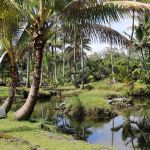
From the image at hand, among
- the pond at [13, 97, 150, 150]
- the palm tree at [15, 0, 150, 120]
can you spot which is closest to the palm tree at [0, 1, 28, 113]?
the palm tree at [15, 0, 150, 120]

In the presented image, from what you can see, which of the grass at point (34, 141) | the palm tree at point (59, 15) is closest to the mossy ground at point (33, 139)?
the grass at point (34, 141)

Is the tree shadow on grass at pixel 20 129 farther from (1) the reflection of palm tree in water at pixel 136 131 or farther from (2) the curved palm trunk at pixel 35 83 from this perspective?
(1) the reflection of palm tree in water at pixel 136 131

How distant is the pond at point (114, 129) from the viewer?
49.0 ft

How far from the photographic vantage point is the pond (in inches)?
588

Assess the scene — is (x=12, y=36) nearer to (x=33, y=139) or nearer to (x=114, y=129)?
(x=114, y=129)

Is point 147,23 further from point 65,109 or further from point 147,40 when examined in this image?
point 65,109

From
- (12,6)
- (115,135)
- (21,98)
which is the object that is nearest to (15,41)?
(12,6)

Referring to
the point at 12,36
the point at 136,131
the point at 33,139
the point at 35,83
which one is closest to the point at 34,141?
the point at 33,139

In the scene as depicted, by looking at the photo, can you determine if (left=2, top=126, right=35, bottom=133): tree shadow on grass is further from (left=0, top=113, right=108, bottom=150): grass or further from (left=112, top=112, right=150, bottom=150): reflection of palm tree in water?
(left=112, top=112, right=150, bottom=150): reflection of palm tree in water

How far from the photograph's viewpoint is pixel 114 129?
18.1 metres

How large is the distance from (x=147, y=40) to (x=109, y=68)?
50.8ft

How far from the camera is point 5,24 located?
595 inches

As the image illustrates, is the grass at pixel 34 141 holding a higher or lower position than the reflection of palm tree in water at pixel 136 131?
higher

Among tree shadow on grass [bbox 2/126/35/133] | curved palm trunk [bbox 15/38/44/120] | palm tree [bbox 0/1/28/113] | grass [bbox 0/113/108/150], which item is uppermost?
palm tree [bbox 0/1/28/113]
